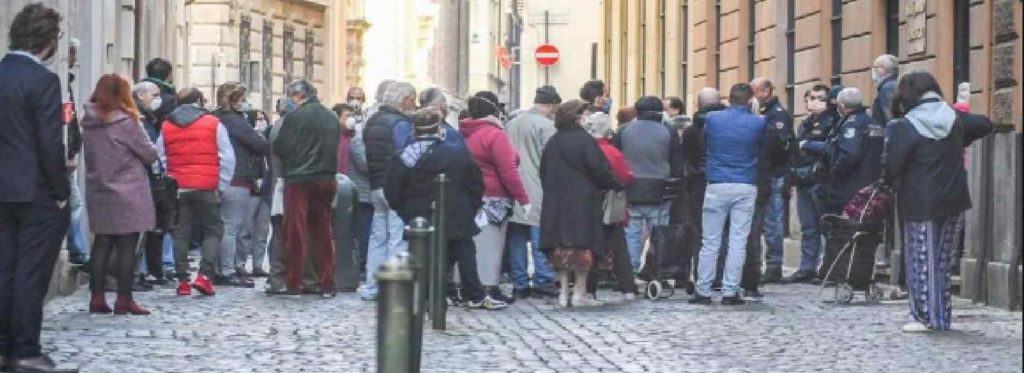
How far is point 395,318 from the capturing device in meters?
7.77

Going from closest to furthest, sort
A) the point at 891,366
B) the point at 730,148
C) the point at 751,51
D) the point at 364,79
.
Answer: the point at 891,366 → the point at 730,148 → the point at 751,51 → the point at 364,79

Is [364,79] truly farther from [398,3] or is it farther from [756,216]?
[756,216]

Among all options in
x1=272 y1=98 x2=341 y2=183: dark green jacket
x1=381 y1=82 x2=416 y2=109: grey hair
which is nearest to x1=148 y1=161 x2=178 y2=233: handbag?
x1=272 y1=98 x2=341 y2=183: dark green jacket

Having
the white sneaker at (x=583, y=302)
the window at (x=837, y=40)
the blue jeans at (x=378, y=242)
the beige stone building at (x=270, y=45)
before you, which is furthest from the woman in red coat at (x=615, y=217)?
the beige stone building at (x=270, y=45)

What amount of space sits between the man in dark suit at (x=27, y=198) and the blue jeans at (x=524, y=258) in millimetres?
7337

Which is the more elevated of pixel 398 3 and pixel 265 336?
pixel 398 3

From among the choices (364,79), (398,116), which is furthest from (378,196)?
(364,79)

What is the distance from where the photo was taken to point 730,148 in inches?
728

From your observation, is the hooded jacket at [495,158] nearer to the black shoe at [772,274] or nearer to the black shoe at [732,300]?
the black shoe at [732,300]

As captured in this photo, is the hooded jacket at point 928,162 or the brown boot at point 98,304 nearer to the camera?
the hooded jacket at point 928,162

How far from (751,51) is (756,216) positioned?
1195 centimetres

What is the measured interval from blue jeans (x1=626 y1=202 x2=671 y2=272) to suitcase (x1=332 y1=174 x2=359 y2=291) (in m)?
2.14

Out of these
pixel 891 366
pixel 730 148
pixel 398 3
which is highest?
pixel 398 3

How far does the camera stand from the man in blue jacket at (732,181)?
18516 millimetres
